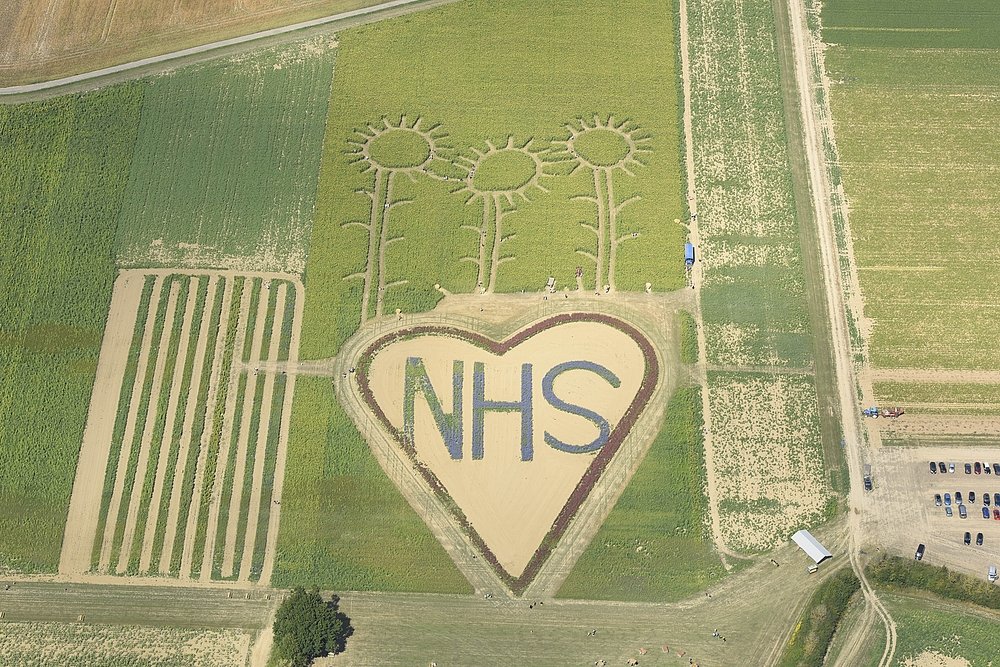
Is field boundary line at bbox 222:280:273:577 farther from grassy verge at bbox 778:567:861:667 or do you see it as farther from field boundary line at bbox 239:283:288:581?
grassy verge at bbox 778:567:861:667

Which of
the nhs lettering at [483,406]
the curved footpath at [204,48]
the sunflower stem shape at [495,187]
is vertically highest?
the curved footpath at [204,48]

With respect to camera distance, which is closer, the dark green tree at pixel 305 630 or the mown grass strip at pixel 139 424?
the dark green tree at pixel 305 630

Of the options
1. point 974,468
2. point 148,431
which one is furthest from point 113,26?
point 974,468

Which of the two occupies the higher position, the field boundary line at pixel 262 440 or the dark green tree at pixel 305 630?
the field boundary line at pixel 262 440

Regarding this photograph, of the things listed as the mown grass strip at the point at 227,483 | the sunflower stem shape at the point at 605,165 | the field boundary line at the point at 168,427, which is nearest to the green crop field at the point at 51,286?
the field boundary line at the point at 168,427

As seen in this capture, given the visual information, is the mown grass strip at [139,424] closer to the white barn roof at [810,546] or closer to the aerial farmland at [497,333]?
the aerial farmland at [497,333]

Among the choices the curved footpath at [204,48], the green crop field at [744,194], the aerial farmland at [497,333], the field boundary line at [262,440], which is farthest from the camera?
the curved footpath at [204,48]

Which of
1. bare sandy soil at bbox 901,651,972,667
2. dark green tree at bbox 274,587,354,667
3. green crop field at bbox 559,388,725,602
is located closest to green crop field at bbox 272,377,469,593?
dark green tree at bbox 274,587,354,667
